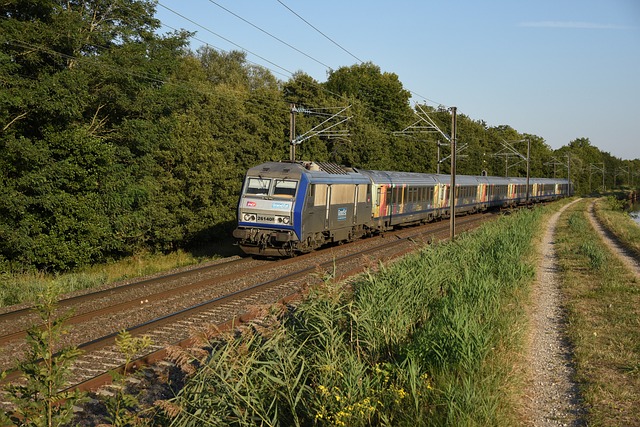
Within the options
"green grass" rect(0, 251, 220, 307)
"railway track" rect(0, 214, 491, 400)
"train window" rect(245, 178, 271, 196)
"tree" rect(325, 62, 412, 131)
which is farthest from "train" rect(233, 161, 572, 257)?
"tree" rect(325, 62, 412, 131)

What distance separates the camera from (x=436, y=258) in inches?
505

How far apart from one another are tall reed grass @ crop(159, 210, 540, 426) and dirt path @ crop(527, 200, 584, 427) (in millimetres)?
456

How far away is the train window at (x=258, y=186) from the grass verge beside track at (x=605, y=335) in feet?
31.2

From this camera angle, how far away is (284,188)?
19625 millimetres

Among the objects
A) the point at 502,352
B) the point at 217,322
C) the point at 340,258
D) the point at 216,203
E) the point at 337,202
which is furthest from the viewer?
the point at 216,203

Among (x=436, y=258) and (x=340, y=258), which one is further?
(x=340, y=258)

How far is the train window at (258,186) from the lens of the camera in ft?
65.6

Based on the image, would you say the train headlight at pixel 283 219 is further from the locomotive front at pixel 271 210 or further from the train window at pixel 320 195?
the train window at pixel 320 195

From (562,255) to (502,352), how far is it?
15.0 metres

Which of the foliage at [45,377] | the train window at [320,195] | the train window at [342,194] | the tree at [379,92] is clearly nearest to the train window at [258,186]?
the train window at [320,195]

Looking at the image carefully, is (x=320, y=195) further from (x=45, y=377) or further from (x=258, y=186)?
(x=45, y=377)

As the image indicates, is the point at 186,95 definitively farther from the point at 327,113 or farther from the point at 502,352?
the point at 502,352

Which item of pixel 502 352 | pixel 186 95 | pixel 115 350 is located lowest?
pixel 115 350

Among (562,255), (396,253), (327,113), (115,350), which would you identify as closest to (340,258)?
(396,253)
